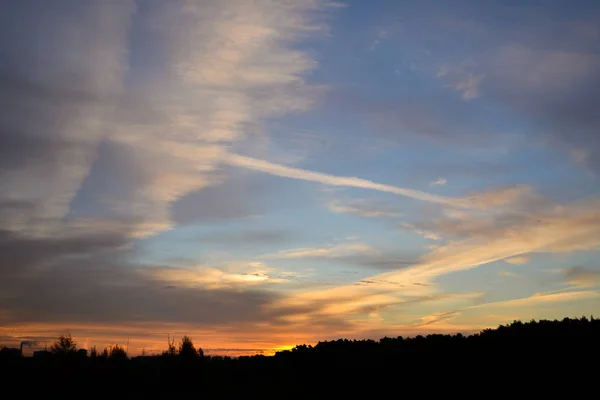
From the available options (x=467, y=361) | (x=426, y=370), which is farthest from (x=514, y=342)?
(x=426, y=370)

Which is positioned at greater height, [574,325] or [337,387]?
[574,325]

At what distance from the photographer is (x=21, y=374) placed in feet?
111

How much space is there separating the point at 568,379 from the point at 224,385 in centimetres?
1767

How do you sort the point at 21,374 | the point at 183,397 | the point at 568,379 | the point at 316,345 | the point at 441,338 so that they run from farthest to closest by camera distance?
the point at 316,345 < the point at 441,338 < the point at 21,374 < the point at 183,397 < the point at 568,379

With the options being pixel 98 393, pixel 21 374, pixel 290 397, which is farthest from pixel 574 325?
pixel 21 374

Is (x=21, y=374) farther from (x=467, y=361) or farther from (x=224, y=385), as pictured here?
(x=467, y=361)

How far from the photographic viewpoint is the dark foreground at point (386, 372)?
23859 millimetres

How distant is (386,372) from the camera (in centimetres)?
3164

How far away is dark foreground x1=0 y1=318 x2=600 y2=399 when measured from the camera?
23859 millimetres

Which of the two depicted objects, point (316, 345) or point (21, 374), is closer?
point (21, 374)

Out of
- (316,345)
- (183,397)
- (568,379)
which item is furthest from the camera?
(316,345)

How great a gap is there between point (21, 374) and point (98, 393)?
741 centimetres

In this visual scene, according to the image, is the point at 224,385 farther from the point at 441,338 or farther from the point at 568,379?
the point at 568,379

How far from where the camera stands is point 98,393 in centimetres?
2956
